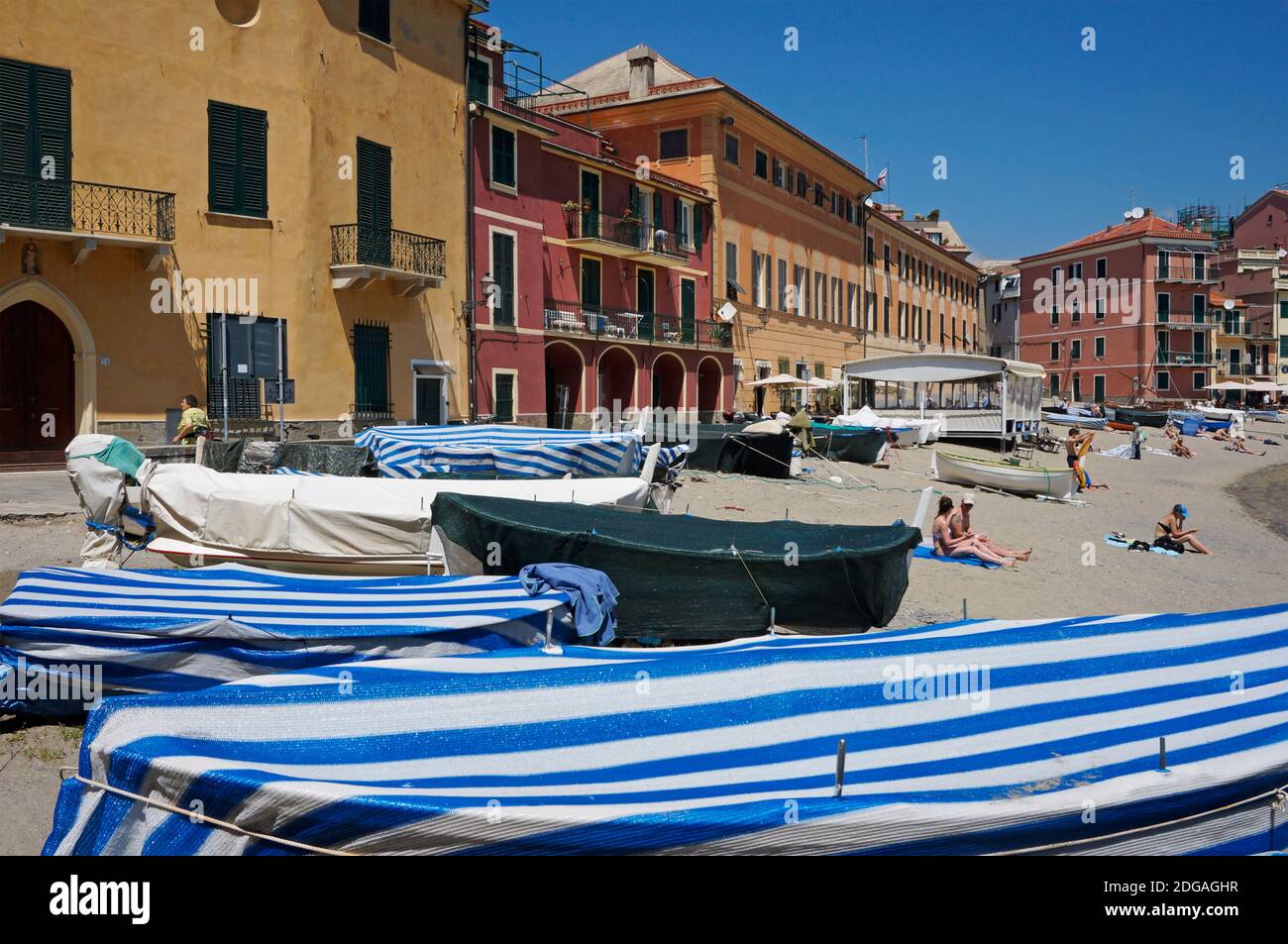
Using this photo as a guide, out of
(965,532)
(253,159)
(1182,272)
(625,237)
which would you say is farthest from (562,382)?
(1182,272)

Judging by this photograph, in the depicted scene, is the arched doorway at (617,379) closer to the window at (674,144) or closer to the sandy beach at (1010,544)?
the window at (674,144)

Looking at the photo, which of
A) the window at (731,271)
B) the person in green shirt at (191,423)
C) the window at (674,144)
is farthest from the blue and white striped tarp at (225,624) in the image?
the window at (674,144)

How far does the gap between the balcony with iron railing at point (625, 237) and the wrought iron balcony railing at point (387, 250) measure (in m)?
7.00

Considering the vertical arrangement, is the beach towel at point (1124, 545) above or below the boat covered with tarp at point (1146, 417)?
below

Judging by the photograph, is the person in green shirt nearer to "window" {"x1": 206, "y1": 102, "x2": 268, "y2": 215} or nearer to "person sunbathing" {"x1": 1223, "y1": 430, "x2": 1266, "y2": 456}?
"window" {"x1": 206, "y1": 102, "x2": 268, "y2": 215}

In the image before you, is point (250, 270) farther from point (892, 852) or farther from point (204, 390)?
point (892, 852)

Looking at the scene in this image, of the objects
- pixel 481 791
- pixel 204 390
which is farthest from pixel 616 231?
pixel 481 791

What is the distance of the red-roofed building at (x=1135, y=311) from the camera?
65688 millimetres

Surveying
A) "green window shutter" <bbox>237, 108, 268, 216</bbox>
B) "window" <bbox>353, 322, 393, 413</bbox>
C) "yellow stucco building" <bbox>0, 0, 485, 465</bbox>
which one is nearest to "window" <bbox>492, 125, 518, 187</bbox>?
"yellow stucco building" <bbox>0, 0, 485, 465</bbox>

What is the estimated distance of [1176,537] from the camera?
1606 centimetres

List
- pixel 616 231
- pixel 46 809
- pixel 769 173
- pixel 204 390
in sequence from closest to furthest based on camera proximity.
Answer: pixel 46 809 < pixel 204 390 < pixel 616 231 < pixel 769 173
